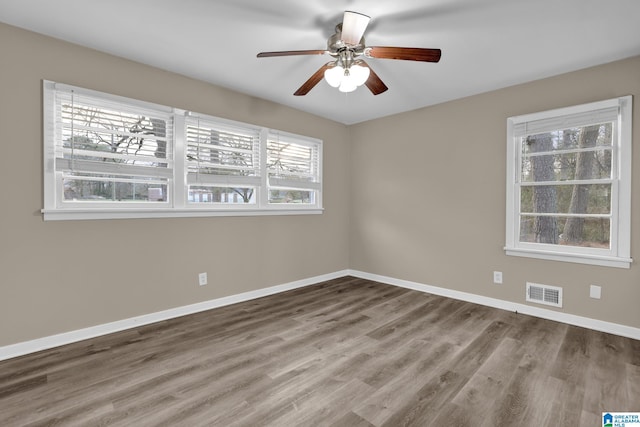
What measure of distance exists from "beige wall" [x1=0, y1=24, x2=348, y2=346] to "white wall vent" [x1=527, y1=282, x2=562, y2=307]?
9.62 ft

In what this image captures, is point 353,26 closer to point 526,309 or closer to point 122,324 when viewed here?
point 122,324

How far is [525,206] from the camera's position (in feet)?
11.2

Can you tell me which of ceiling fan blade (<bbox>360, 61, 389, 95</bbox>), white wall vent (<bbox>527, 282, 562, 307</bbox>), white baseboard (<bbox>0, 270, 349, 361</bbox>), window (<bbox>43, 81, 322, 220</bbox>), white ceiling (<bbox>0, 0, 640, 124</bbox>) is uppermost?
white ceiling (<bbox>0, 0, 640, 124</bbox>)

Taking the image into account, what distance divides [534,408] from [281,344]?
1782mm

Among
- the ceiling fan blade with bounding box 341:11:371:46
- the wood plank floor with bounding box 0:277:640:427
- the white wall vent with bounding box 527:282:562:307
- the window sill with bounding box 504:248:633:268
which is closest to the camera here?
the wood plank floor with bounding box 0:277:640:427

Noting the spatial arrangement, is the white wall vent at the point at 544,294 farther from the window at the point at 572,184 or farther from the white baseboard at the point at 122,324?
the white baseboard at the point at 122,324

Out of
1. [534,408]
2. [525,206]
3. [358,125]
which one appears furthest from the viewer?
[358,125]

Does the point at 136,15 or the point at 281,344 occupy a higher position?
the point at 136,15

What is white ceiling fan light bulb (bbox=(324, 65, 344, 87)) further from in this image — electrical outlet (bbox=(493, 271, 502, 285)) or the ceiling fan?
electrical outlet (bbox=(493, 271, 502, 285))

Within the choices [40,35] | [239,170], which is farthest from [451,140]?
[40,35]

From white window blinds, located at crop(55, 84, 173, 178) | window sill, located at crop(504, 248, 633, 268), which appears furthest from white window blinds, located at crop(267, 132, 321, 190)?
window sill, located at crop(504, 248, 633, 268)

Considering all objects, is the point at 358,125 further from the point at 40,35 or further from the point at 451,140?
the point at 40,35

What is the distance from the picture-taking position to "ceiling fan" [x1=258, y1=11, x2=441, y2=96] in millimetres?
1977

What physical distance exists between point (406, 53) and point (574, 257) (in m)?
2.64
